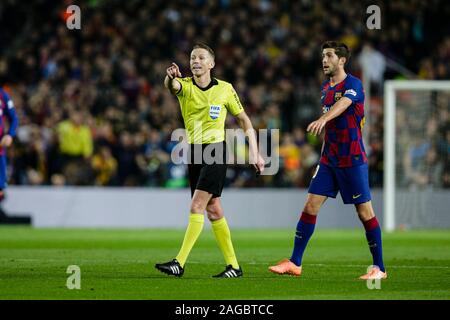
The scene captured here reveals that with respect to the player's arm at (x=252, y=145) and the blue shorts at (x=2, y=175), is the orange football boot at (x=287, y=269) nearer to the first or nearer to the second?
the player's arm at (x=252, y=145)

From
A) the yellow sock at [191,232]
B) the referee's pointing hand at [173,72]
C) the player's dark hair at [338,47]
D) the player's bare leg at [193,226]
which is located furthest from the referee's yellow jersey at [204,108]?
the player's dark hair at [338,47]

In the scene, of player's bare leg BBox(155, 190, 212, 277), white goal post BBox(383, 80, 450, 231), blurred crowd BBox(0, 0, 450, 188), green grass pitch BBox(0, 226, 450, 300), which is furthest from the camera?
blurred crowd BBox(0, 0, 450, 188)

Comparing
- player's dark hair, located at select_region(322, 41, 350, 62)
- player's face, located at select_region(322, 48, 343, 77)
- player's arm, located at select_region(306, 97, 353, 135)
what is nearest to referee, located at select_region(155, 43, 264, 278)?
player's arm, located at select_region(306, 97, 353, 135)

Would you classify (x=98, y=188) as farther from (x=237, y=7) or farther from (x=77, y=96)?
(x=237, y=7)

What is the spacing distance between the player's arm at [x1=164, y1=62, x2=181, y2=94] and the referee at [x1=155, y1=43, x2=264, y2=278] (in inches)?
0.4

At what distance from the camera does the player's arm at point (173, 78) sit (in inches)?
427

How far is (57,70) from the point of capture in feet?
86.0

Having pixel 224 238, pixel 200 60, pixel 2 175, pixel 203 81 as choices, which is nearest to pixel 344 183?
pixel 224 238

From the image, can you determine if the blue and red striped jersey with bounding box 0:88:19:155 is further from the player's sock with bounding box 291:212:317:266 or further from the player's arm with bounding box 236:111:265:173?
the player's sock with bounding box 291:212:317:266

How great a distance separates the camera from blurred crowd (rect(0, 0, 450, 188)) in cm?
2375

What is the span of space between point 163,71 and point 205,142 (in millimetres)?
15258

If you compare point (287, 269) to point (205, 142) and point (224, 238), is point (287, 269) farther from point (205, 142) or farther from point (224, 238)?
point (205, 142)

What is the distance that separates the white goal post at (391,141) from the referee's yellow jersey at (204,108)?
38.8 feet

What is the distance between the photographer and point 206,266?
12.7 metres
